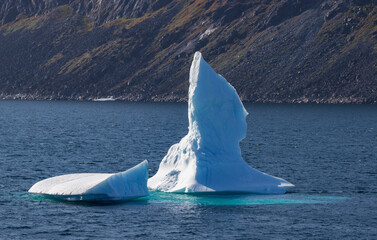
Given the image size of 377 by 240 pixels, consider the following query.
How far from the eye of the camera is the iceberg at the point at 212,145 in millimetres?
48438

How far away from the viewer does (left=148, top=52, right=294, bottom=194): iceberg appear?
48.4 meters

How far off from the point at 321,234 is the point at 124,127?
317ft

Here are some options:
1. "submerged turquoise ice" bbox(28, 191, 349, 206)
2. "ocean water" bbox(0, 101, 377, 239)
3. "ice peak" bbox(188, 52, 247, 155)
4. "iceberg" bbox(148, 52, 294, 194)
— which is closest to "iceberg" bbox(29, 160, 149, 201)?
"ocean water" bbox(0, 101, 377, 239)

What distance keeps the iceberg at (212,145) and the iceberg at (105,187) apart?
4.28 meters

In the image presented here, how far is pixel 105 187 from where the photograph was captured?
43562mm

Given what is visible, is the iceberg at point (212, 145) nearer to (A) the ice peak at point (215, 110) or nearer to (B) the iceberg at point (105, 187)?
(A) the ice peak at point (215, 110)

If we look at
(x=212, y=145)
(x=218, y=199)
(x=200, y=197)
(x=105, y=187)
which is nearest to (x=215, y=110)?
(x=212, y=145)

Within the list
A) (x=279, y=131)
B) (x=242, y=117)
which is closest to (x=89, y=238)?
(x=242, y=117)

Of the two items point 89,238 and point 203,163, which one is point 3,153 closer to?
point 203,163

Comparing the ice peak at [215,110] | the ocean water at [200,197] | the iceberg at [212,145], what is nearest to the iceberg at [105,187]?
the ocean water at [200,197]

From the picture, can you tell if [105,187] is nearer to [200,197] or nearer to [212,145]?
[200,197]

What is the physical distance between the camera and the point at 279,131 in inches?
4688

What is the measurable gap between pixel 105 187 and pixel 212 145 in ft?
31.3

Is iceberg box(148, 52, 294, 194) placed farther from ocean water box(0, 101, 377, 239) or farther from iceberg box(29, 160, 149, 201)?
iceberg box(29, 160, 149, 201)
